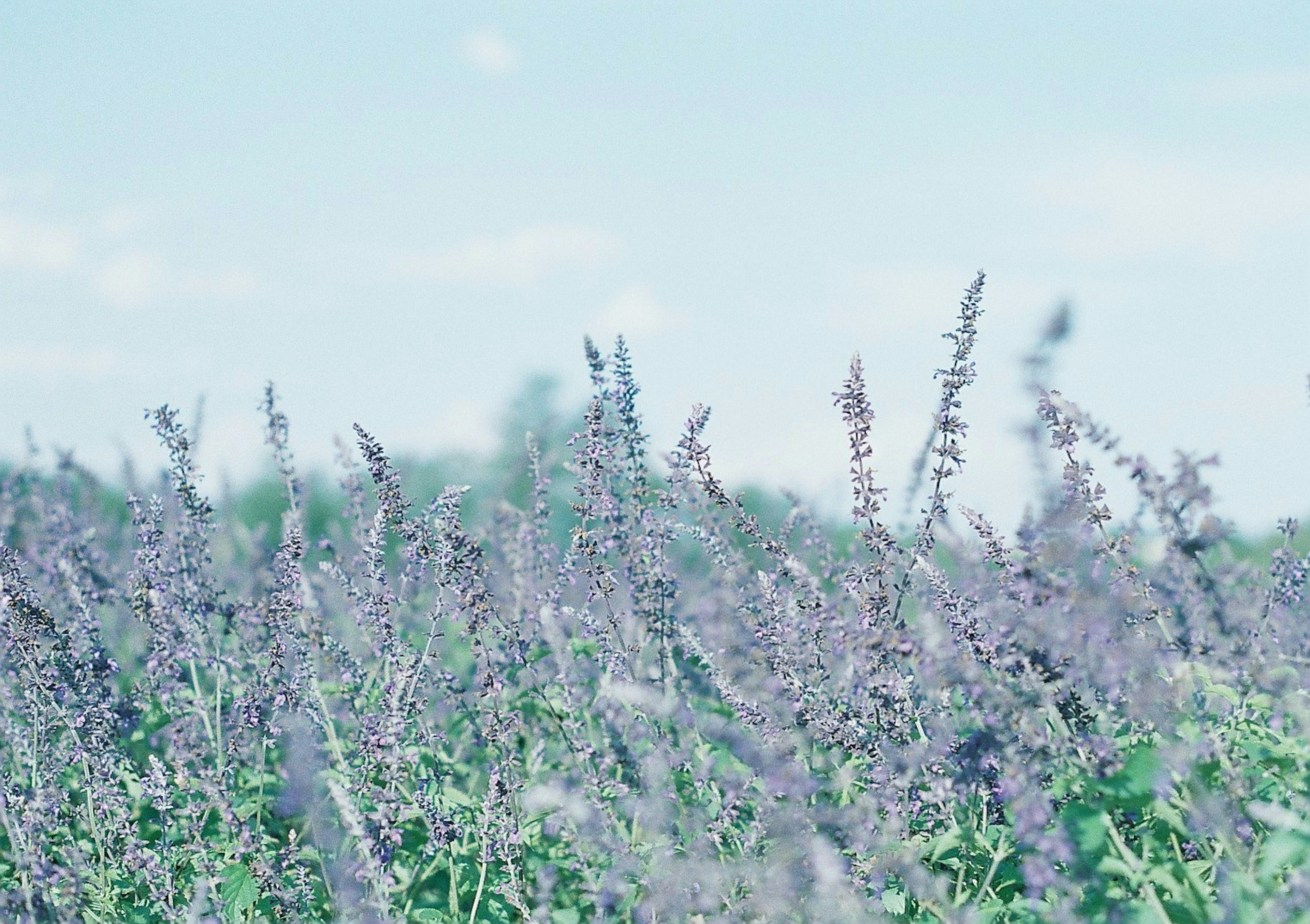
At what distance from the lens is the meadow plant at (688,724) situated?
11.8ft

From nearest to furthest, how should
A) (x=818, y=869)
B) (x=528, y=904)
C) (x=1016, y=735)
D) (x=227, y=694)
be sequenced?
(x=818, y=869) < (x=1016, y=735) < (x=528, y=904) < (x=227, y=694)

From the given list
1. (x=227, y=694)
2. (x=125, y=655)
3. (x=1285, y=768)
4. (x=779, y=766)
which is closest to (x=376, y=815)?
(x=779, y=766)

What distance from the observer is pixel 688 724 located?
17.2 feet

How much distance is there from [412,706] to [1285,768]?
3109 mm

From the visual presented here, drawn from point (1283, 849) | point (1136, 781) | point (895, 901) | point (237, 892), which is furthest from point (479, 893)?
point (1283, 849)

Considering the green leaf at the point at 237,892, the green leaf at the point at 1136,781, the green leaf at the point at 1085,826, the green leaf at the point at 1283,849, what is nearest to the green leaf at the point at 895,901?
the green leaf at the point at 1085,826

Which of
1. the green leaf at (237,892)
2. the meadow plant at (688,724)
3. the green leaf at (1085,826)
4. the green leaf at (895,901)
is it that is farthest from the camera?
the green leaf at (237,892)

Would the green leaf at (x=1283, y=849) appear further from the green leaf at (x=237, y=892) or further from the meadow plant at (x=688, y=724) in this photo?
the green leaf at (x=237, y=892)

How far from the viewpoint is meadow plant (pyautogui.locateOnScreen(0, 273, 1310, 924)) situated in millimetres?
3604

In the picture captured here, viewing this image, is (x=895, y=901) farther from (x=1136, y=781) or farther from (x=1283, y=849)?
(x=1283, y=849)

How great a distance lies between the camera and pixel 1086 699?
459 centimetres

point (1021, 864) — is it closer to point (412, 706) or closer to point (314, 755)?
point (412, 706)

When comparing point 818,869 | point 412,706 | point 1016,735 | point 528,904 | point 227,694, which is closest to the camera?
point 818,869

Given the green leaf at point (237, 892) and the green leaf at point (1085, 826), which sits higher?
the green leaf at point (1085, 826)
